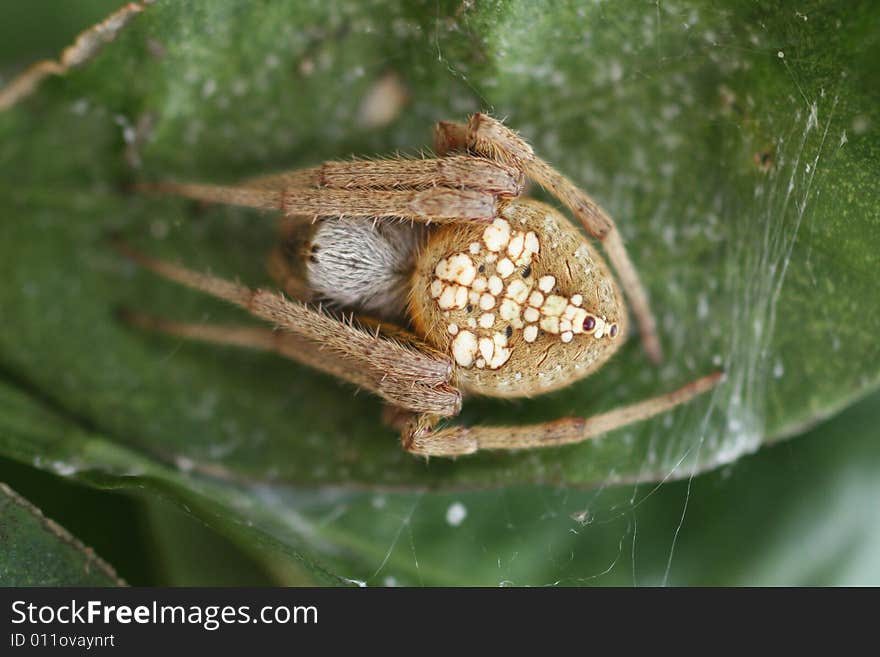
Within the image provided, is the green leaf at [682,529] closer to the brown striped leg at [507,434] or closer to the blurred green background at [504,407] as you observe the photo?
the blurred green background at [504,407]

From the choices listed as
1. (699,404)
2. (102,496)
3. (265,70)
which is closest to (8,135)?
(265,70)

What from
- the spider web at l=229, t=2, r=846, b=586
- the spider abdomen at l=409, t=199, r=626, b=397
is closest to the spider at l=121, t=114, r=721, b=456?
the spider abdomen at l=409, t=199, r=626, b=397

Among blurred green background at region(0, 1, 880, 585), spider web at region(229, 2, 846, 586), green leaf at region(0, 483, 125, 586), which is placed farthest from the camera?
spider web at region(229, 2, 846, 586)

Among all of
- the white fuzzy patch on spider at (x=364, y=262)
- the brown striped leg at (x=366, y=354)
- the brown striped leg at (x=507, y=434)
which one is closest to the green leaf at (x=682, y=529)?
the brown striped leg at (x=507, y=434)

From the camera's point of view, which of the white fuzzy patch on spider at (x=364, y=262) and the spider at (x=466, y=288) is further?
the white fuzzy patch on spider at (x=364, y=262)

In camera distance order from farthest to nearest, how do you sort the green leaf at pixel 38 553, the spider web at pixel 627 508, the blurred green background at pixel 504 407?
the spider web at pixel 627 508, the blurred green background at pixel 504 407, the green leaf at pixel 38 553

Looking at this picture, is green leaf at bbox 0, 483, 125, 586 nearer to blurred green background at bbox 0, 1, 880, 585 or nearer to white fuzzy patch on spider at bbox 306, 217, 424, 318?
blurred green background at bbox 0, 1, 880, 585
